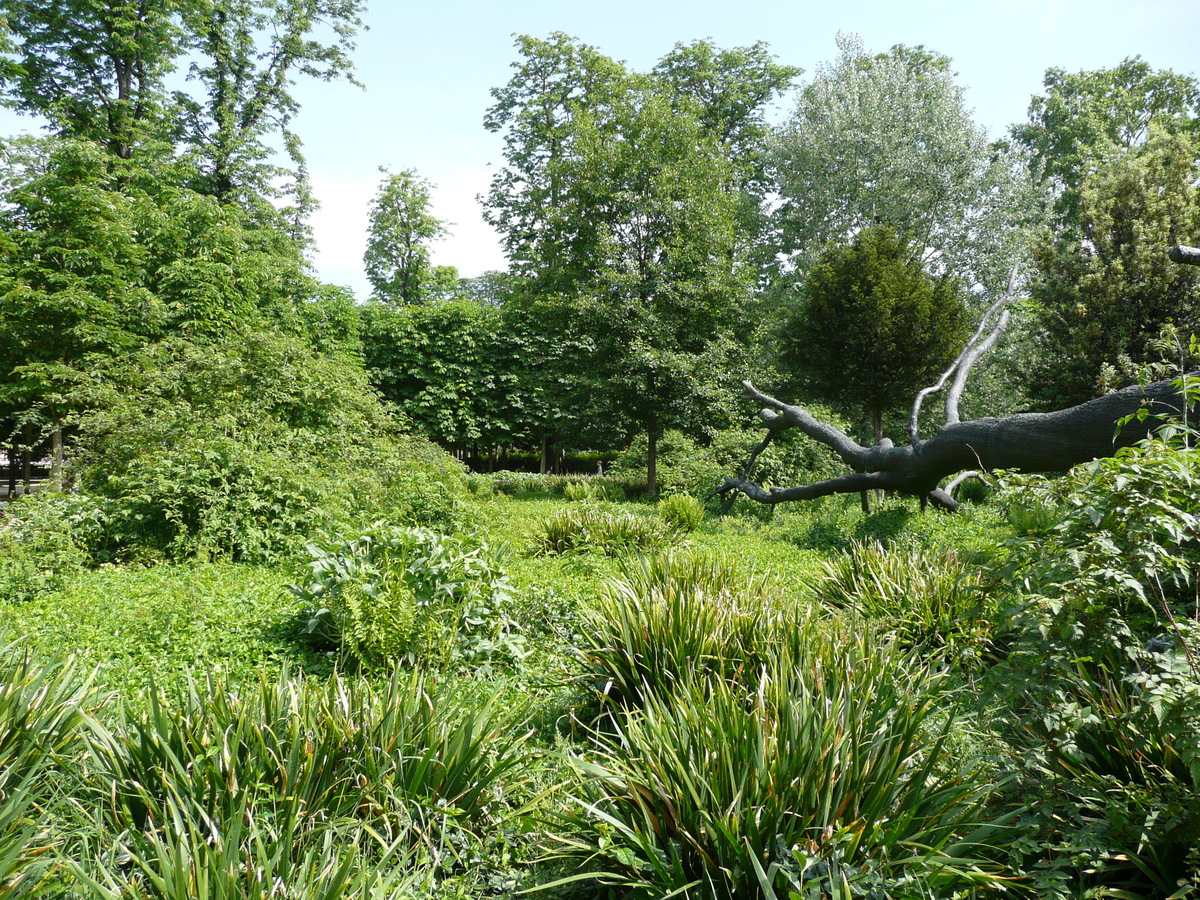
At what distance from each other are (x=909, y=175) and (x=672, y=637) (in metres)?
22.5

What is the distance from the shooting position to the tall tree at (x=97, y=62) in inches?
755

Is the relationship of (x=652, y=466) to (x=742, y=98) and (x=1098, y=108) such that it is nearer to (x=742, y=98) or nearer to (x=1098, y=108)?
(x=742, y=98)

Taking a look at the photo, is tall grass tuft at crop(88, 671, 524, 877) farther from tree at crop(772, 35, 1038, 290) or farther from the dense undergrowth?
tree at crop(772, 35, 1038, 290)

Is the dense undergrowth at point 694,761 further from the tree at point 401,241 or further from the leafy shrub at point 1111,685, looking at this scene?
the tree at point 401,241

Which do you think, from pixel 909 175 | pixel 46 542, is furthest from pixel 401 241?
pixel 46 542

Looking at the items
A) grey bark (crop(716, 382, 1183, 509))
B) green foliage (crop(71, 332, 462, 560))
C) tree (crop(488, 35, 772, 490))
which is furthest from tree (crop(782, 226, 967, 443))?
green foliage (crop(71, 332, 462, 560))

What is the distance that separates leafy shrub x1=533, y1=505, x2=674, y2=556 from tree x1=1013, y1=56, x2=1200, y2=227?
2520cm

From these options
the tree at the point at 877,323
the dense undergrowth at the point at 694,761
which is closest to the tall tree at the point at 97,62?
the tree at the point at 877,323

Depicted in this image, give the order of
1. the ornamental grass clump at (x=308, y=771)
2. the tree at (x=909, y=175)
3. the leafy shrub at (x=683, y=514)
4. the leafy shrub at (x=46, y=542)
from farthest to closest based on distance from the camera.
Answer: the tree at (x=909, y=175) → the leafy shrub at (x=683, y=514) → the leafy shrub at (x=46, y=542) → the ornamental grass clump at (x=308, y=771)

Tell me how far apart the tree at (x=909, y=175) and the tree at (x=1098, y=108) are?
577cm

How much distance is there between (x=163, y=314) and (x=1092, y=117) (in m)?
31.6

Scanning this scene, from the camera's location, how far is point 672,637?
3924 mm

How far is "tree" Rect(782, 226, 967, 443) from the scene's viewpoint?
16656mm

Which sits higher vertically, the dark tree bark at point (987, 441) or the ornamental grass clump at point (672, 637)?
the dark tree bark at point (987, 441)
